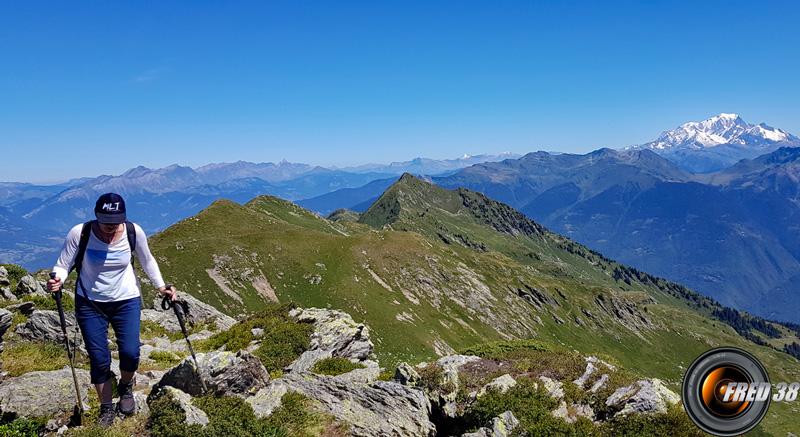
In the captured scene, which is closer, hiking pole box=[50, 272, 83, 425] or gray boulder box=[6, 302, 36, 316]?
hiking pole box=[50, 272, 83, 425]

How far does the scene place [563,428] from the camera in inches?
618

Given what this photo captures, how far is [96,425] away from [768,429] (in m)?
168

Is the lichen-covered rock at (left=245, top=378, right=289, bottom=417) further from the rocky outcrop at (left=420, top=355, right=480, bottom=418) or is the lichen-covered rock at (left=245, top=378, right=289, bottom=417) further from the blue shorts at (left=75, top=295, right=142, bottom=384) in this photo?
the rocky outcrop at (left=420, top=355, right=480, bottom=418)

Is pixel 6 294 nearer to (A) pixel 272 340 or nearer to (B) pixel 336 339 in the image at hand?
(A) pixel 272 340

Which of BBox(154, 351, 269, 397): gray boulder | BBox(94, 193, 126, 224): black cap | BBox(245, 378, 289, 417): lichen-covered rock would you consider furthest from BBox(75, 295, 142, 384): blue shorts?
BBox(245, 378, 289, 417): lichen-covered rock

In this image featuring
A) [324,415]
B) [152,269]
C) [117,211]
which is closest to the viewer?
[117,211]

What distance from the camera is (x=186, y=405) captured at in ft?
43.0

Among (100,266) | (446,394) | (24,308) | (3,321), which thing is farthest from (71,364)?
(24,308)

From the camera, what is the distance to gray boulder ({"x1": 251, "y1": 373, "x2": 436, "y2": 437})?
1520 cm

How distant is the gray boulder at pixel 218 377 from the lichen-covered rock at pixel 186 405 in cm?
133

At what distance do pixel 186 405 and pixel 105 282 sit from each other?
449 centimetres

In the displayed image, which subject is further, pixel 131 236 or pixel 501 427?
Result: pixel 501 427

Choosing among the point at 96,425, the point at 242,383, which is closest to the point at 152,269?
the point at 96,425

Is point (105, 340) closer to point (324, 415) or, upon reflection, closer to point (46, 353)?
point (324, 415)
